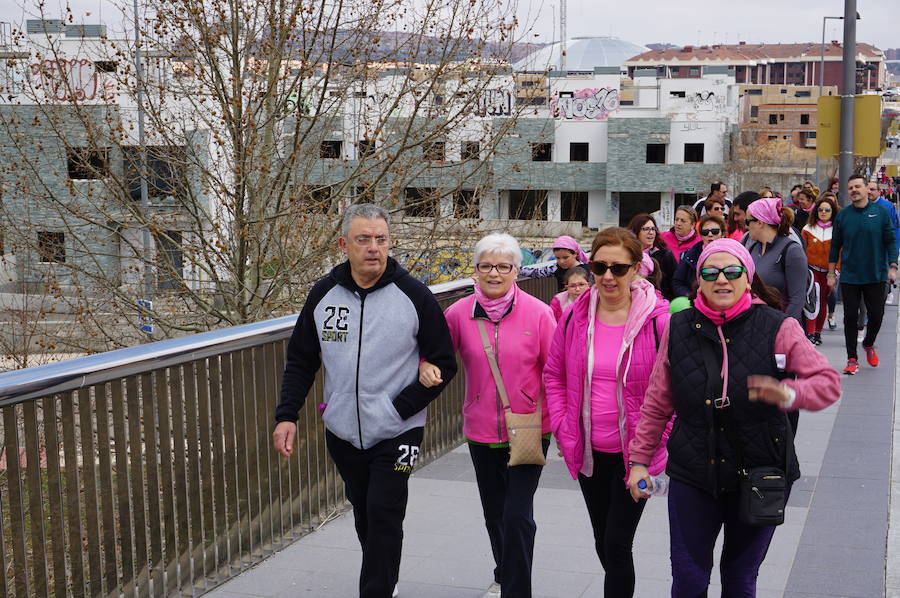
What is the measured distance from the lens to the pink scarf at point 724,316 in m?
3.82

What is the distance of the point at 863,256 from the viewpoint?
11.1 metres

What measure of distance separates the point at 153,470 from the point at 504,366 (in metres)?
1.59

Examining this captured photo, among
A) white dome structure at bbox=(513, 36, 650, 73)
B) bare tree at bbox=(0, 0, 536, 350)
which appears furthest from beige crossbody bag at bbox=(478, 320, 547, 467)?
white dome structure at bbox=(513, 36, 650, 73)

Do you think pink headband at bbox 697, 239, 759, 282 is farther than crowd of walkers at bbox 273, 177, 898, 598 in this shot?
Yes

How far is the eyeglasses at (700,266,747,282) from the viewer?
389 cm

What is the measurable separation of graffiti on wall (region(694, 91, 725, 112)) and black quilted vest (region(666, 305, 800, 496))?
80296mm

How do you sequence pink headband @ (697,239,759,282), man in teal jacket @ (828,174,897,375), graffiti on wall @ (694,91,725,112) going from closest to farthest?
pink headband @ (697,239,759,282), man in teal jacket @ (828,174,897,375), graffiti on wall @ (694,91,725,112)

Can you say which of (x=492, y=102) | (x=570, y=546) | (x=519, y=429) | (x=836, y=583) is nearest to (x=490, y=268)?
(x=519, y=429)

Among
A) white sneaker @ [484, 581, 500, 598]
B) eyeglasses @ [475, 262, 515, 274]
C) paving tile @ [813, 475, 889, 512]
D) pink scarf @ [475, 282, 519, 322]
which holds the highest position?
eyeglasses @ [475, 262, 515, 274]

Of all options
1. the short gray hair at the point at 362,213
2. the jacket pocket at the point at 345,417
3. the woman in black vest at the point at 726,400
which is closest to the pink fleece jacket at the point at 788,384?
the woman in black vest at the point at 726,400

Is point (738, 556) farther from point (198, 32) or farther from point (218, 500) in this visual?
point (198, 32)

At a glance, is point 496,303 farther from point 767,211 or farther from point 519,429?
point 767,211

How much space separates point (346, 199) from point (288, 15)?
255cm

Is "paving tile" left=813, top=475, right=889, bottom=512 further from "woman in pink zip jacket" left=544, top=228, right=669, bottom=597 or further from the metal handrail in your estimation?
the metal handrail
